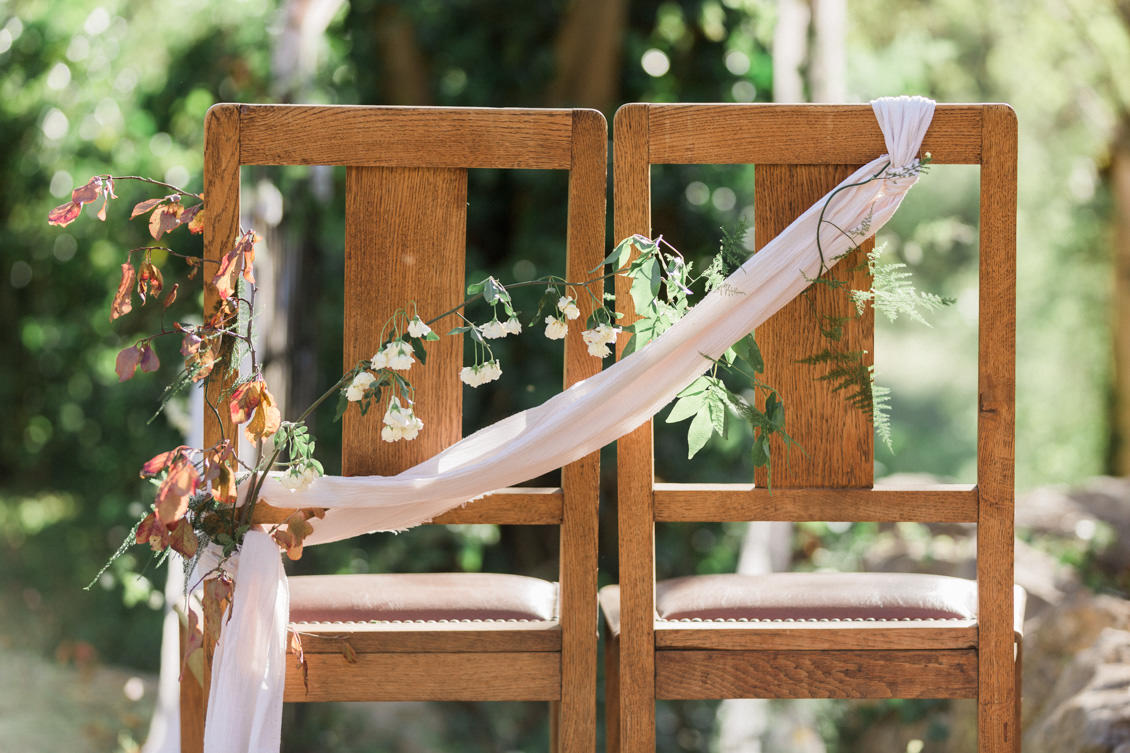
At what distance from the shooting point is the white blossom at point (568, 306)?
1429 millimetres

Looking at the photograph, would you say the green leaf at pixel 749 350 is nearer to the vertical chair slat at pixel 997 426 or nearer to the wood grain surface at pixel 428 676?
the vertical chair slat at pixel 997 426

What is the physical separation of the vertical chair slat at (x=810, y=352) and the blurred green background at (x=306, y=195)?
2.39 feet

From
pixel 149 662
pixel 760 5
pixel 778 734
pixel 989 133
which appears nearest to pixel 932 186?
pixel 760 5

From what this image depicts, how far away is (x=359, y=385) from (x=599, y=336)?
12.4 inches

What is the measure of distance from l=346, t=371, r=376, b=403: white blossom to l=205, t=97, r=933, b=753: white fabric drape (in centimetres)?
13

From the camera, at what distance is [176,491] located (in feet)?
4.39

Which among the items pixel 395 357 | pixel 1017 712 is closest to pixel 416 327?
pixel 395 357

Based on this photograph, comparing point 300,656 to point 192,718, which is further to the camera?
point 192,718

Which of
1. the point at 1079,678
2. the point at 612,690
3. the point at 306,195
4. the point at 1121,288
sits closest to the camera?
the point at 612,690

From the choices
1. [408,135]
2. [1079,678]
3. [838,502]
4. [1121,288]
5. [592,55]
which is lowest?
[1079,678]

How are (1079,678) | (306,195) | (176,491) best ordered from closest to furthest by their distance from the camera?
(176,491) < (1079,678) < (306,195)

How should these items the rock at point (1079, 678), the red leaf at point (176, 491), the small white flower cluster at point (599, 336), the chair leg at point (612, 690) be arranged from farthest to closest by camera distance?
the rock at point (1079, 678)
the chair leg at point (612, 690)
the small white flower cluster at point (599, 336)
the red leaf at point (176, 491)

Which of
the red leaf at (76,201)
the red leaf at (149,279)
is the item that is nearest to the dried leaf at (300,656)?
the red leaf at (149,279)

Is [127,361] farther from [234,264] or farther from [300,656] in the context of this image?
[300,656]
